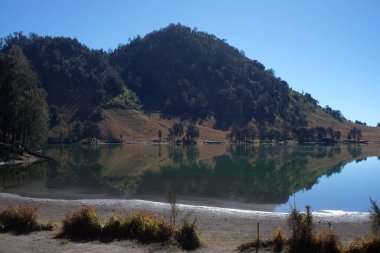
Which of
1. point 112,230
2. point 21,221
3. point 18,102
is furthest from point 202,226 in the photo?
point 18,102

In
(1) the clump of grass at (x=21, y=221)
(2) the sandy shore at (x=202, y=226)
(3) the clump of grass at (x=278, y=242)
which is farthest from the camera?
(1) the clump of grass at (x=21, y=221)

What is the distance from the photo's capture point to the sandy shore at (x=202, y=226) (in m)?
15.3

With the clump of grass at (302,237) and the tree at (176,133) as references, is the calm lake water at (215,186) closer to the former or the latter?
the clump of grass at (302,237)

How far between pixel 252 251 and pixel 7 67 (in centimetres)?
6053

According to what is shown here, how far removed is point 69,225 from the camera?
1723 cm

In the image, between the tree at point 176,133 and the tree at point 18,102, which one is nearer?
the tree at point 18,102

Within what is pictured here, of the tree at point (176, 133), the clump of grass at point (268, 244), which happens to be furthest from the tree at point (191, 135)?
the clump of grass at point (268, 244)

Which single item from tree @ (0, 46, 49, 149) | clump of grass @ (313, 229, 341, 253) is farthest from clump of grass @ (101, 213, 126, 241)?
tree @ (0, 46, 49, 149)

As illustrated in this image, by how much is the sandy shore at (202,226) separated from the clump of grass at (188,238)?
0.33 m

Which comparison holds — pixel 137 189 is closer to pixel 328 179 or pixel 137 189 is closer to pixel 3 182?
pixel 3 182

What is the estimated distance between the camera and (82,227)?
17.2 meters

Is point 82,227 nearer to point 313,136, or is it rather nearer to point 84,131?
point 84,131

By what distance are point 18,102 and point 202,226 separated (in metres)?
52.1

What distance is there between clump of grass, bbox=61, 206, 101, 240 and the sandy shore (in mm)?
658
